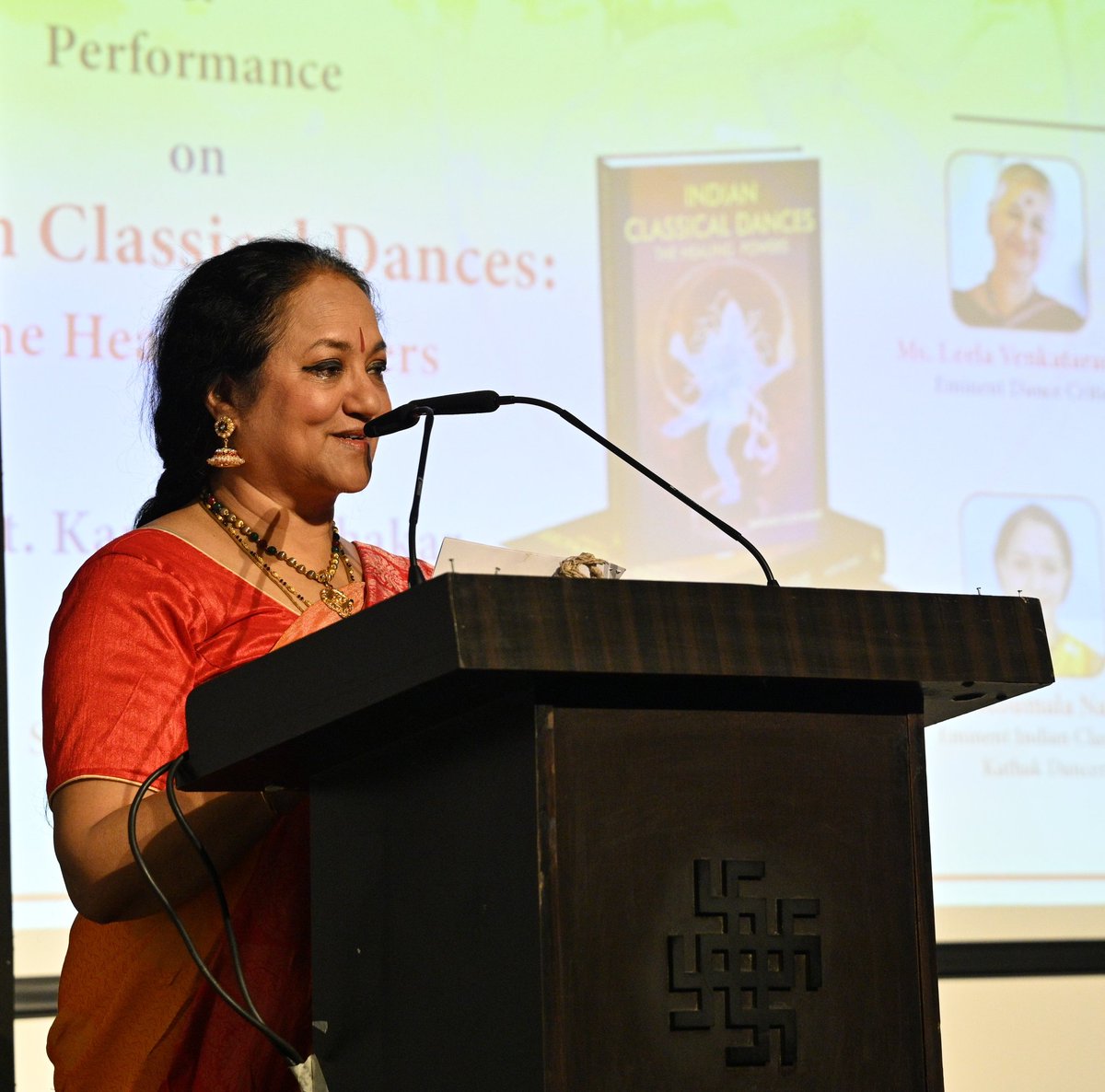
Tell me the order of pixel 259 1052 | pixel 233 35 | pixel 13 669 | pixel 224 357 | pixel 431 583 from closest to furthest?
pixel 431 583 → pixel 259 1052 → pixel 224 357 → pixel 13 669 → pixel 233 35

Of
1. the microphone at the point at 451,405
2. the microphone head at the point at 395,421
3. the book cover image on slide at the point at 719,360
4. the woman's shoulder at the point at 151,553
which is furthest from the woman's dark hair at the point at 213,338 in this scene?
the book cover image on slide at the point at 719,360

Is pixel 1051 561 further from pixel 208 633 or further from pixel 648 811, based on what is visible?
pixel 648 811

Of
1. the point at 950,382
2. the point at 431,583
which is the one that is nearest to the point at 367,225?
the point at 950,382

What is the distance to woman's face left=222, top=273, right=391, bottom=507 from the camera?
6.14 feet

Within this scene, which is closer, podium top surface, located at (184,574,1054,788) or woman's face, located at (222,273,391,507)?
podium top surface, located at (184,574,1054,788)

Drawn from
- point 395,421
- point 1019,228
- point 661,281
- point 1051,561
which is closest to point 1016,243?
point 1019,228

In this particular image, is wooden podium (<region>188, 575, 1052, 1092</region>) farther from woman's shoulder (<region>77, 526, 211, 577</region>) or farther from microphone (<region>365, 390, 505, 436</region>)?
woman's shoulder (<region>77, 526, 211, 577</region>)

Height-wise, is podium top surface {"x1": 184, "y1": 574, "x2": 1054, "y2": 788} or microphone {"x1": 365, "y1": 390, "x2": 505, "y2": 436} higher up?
microphone {"x1": 365, "y1": 390, "x2": 505, "y2": 436}

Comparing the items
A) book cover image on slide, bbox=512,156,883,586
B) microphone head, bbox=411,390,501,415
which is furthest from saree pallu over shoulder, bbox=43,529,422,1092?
book cover image on slide, bbox=512,156,883,586

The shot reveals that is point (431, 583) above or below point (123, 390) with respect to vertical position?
below

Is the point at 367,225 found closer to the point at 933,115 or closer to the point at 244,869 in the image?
the point at 933,115

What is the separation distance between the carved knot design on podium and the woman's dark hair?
1.02m

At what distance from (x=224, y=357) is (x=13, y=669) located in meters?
1.14

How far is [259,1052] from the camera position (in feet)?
5.20
